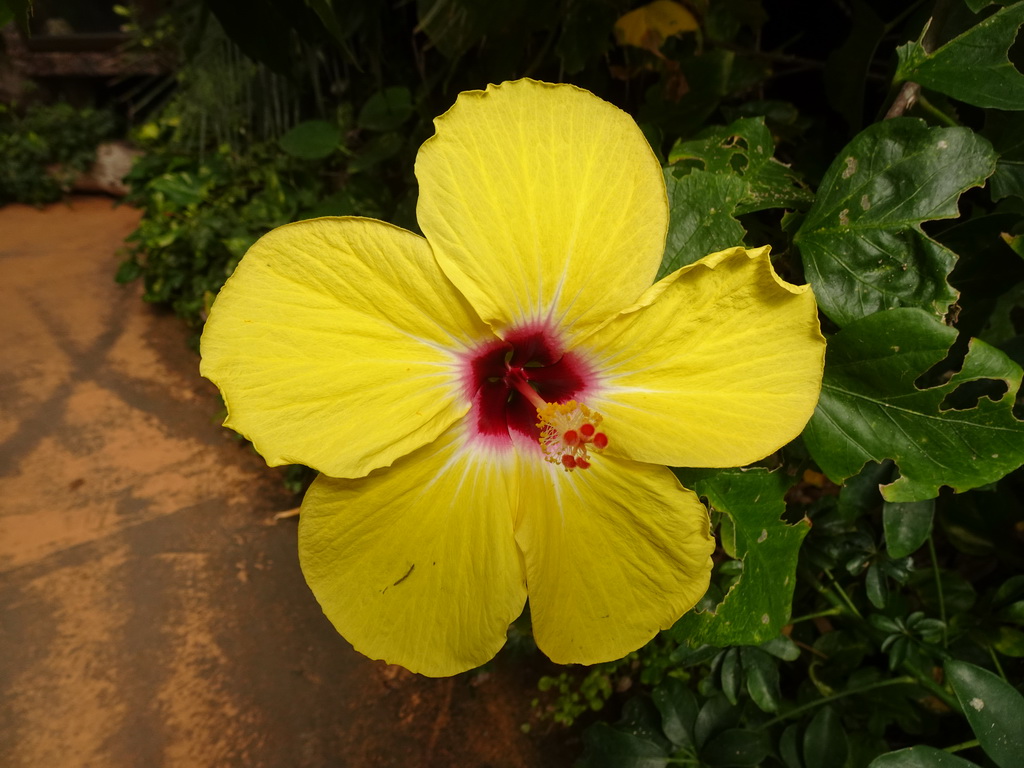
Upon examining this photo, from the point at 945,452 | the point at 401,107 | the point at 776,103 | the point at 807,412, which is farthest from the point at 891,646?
the point at 401,107

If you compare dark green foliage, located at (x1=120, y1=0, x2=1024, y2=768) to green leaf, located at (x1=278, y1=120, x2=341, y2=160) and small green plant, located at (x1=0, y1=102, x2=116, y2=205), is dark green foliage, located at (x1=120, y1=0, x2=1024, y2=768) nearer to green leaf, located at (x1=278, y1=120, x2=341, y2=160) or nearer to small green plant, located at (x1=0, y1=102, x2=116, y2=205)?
green leaf, located at (x1=278, y1=120, x2=341, y2=160)

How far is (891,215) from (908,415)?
25 cm

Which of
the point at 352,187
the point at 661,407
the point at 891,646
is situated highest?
the point at 661,407

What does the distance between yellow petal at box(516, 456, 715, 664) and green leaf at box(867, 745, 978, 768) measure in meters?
0.46

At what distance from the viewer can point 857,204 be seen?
812 millimetres

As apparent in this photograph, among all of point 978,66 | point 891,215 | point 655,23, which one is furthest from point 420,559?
point 655,23

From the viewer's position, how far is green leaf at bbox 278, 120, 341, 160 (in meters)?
1.94

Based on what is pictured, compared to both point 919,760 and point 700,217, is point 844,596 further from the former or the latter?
point 700,217

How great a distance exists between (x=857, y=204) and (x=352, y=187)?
5.39ft

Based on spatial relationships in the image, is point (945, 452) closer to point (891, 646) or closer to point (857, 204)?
point (857, 204)

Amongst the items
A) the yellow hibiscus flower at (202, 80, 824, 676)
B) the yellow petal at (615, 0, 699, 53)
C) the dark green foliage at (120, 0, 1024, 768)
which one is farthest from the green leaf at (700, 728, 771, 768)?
the yellow petal at (615, 0, 699, 53)

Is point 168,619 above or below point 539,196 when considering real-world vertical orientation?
below

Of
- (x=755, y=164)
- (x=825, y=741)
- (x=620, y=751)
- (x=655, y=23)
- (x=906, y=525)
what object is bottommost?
(x=620, y=751)

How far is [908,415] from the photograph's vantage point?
783 millimetres
